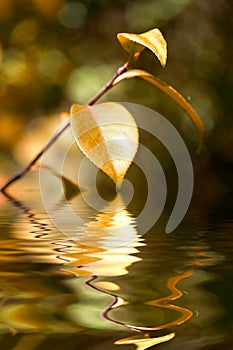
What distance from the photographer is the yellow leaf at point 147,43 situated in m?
0.47

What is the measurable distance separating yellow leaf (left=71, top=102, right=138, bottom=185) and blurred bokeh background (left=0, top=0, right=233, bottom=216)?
0.20 meters

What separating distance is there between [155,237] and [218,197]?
0.94ft

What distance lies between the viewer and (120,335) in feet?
0.57

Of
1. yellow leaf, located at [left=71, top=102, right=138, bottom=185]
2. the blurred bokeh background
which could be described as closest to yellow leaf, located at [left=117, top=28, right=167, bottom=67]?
yellow leaf, located at [left=71, top=102, right=138, bottom=185]

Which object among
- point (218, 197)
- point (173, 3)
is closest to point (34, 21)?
point (173, 3)

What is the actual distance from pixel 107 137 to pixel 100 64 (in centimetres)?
29

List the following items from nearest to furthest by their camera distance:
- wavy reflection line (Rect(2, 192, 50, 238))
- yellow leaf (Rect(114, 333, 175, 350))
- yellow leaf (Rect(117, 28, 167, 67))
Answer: yellow leaf (Rect(114, 333, 175, 350)) < wavy reflection line (Rect(2, 192, 50, 238)) < yellow leaf (Rect(117, 28, 167, 67))

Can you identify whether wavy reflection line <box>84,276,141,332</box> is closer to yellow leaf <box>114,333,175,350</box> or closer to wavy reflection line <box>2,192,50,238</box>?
yellow leaf <box>114,333,175,350</box>

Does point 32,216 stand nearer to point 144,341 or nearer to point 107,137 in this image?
point 107,137

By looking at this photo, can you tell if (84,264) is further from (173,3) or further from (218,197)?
(173,3)

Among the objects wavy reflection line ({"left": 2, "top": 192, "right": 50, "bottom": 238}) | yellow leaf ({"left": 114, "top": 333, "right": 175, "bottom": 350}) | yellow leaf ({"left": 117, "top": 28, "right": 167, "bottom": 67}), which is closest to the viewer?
yellow leaf ({"left": 114, "top": 333, "right": 175, "bottom": 350})

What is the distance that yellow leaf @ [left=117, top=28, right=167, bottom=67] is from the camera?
18.6 inches

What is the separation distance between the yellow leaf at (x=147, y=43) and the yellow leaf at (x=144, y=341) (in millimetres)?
309

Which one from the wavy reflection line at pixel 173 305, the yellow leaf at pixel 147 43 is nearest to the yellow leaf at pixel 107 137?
the yellow leaf at pixel 147 43
